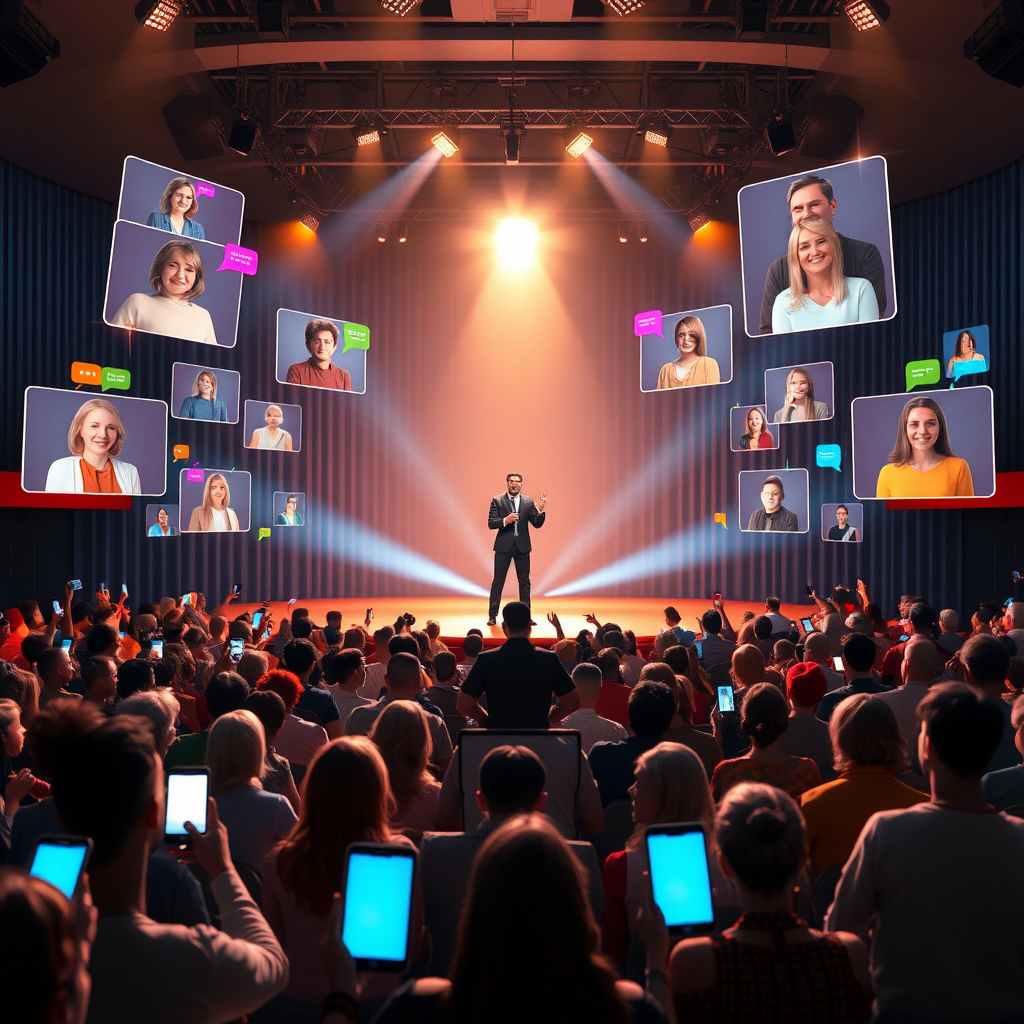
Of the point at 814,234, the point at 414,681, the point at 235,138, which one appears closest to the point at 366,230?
the point at 235,138

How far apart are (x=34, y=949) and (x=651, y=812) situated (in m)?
1.47

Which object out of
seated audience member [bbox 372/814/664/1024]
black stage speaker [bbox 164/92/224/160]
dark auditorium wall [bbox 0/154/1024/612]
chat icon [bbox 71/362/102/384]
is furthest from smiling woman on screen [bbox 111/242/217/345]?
seated audience member [bbox 372/814/664/1024]

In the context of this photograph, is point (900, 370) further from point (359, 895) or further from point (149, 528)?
point (359, 895)

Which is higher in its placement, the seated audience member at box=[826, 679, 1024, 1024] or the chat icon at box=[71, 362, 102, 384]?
the chat icon at box=[71, 362, 102, 384]

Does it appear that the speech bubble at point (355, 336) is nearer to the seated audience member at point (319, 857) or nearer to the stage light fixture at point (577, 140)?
the stage light fixture at point (577, 140)

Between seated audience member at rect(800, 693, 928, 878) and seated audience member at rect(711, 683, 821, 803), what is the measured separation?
266 mm

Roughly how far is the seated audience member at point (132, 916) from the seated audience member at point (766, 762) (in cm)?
160

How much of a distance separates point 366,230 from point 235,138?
5054mm

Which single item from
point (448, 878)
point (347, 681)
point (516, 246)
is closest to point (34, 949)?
point (448, 878)

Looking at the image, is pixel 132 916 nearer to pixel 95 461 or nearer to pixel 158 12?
pixel 158 12

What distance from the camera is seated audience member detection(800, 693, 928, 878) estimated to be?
2.29 metres

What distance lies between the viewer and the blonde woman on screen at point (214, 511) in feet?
39.7

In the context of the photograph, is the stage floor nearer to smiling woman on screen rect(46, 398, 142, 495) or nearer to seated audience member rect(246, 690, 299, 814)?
smiling woman on screen rect(46, 398, 142, 495)

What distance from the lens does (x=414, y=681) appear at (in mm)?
3814
